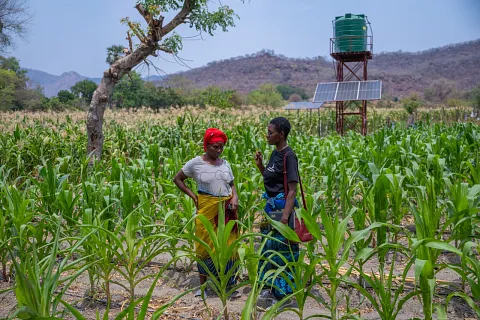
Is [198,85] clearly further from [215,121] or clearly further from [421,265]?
[421,265]

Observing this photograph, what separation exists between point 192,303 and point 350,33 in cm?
1945

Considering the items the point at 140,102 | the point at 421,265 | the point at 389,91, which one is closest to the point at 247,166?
the point at 421,265

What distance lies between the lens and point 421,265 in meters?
2.06

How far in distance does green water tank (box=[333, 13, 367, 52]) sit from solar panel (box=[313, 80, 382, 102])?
2811 mm

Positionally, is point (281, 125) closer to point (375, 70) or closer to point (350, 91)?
point (350, 91)

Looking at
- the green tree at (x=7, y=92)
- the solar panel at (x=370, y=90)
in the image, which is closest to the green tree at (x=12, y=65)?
the green tree at (x=7, y=92)

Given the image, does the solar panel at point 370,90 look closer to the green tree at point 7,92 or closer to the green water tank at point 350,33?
the green water tank at point 350,33

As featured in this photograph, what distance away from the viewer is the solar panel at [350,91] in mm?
16625

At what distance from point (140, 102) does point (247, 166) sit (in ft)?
107

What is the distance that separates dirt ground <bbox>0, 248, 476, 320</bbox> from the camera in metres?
3.11

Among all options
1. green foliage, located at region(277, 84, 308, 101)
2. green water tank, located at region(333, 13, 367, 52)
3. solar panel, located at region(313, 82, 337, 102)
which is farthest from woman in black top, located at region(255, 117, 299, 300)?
green foliage, located at region(277, 84, 308, 101)

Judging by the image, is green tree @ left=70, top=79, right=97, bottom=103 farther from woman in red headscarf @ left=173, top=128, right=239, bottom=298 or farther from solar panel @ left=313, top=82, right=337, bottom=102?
woman in red headscarf @ left=173, top=128, right=239, bottom=298

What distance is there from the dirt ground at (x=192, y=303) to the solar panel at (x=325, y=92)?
14.0 meters

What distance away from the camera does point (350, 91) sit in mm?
17422
